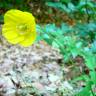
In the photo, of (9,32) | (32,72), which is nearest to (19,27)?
(9,32)

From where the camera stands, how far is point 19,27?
1.48m

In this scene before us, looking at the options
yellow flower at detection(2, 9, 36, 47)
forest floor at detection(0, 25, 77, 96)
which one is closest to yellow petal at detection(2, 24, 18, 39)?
yellow flower at detection(2, 9, 36, 47)

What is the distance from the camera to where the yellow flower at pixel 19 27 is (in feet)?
4.70

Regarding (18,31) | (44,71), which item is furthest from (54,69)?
(18,31)

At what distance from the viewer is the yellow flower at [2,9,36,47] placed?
56.4 inches

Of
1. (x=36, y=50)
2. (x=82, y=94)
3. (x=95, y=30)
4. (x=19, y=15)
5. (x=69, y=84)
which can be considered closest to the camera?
(x=19, y=15)

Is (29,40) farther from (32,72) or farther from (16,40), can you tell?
(32,72)

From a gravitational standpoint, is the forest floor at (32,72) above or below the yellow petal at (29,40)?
below

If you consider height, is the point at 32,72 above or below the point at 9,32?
below

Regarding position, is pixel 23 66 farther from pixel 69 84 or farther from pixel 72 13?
pixel 72 13

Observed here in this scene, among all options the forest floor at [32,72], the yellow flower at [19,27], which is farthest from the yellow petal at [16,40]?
the forest floor at [32,72]

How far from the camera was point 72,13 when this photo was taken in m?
2.61

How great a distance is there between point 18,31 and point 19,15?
0.07 meters

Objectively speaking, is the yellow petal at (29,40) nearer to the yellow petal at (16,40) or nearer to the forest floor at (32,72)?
the yellow petal at (16,40)
